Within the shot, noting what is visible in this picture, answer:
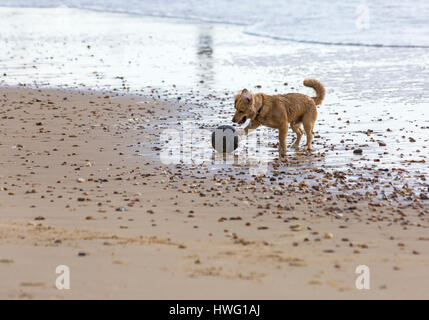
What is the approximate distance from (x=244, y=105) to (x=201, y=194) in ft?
7.30

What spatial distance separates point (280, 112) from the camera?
33.2ft

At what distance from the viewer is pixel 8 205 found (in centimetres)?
746

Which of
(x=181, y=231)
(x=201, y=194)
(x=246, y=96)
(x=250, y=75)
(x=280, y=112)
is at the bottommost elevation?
(x=181, y=231)

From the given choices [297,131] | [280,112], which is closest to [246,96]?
[280,112]

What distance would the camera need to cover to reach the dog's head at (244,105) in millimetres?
9750

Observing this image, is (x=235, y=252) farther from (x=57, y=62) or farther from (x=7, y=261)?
(x=57, y=62)

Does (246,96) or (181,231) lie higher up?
(246,96)

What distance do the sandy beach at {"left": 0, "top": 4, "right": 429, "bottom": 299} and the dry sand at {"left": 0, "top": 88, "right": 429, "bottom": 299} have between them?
0.02 meters

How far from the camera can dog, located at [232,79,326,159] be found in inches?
389

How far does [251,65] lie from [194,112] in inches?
235

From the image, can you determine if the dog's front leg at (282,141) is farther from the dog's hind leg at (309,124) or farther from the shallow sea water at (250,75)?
the dog's hind leg at (309,124)

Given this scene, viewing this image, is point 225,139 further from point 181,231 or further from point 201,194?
point 181,231

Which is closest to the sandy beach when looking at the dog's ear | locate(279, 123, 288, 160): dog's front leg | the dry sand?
the dry sand

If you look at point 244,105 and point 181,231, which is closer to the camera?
point 181,231
